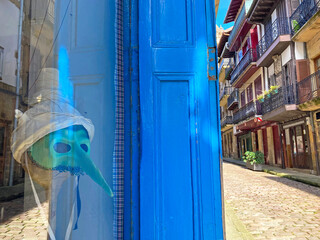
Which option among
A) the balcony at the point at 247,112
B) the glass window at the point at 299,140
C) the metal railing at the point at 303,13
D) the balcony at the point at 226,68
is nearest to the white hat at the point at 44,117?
the metal railing at the point at 303,13

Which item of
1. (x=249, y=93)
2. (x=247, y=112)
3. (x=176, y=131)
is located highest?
(x=249, y=93)

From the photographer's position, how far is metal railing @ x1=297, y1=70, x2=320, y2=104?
1176 centimetres

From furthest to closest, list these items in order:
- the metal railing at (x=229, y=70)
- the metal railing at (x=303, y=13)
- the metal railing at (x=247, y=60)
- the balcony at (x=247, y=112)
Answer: the metal railing at (x=229, y=70) → the balcony at (x=247, y=112) → the metal railing at (x=247, y=60) → the metal railing at (x=303, y=13)

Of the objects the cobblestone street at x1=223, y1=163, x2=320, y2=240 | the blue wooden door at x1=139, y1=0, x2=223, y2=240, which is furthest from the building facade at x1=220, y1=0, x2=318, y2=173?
the blue wooden door at x1=139, y1=0, x2=223, y2=240

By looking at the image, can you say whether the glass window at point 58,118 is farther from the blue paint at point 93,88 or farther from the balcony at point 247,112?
the balcony at point 247,112

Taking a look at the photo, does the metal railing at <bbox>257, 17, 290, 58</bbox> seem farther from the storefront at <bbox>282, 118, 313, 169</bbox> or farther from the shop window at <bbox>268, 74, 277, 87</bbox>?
the storefront at <bbox>282, 118, 313, 169</bbox>

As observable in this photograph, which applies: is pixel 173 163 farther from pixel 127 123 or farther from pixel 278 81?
pixel 278 81

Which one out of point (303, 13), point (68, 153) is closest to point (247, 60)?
point (303, 13)

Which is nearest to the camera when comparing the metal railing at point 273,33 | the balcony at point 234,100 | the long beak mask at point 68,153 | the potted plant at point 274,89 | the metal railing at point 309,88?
the long beak mask at point 68,153

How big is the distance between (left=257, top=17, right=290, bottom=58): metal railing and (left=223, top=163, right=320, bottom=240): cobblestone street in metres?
9.58

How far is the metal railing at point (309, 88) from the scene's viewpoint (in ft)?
38.6

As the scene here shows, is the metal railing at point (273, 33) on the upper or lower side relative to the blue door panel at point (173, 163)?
upper

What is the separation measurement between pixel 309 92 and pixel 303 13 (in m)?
3.76

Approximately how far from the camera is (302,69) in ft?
44.1
